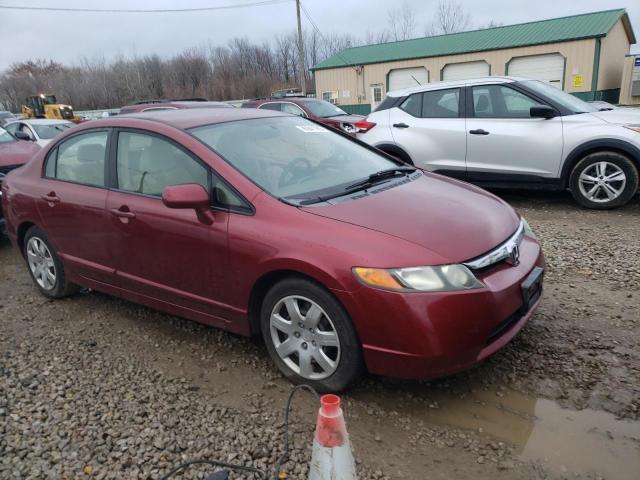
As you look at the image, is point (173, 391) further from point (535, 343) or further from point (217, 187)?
point (535, 343)

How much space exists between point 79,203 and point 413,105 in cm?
506

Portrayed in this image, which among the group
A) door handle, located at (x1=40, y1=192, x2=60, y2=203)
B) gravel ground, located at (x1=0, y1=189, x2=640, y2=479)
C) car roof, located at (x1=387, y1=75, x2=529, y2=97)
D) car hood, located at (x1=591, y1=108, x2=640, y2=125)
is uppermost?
car roof, located at (x1=387, y1=75, x2=529, y2=97)

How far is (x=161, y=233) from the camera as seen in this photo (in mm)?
3316

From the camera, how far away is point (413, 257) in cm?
255

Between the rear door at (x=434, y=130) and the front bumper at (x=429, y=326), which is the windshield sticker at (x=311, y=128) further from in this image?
the rear door at (x=434, y=130)

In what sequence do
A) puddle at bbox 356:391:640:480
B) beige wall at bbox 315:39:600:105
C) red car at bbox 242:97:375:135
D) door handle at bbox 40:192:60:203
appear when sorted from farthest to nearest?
beige wall at bbox 315:39:600:105 → red car at bbox 242:97:375:135 → door handle at bbox 40:192:60:203 → puddle at bbox 356:391:640:480

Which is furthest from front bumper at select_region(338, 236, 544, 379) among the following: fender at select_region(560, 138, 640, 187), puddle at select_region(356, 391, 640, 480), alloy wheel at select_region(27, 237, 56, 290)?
fender at select_region(560, 138, 640, 187)

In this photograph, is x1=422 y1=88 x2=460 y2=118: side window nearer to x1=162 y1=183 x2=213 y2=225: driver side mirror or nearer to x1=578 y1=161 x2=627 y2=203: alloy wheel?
x1=578 y1=161 x2=627 y2=203: alloy wheel

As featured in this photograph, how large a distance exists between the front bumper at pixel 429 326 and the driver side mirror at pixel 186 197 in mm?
1045

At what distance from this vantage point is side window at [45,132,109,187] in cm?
386

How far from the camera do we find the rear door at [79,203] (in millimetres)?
3781

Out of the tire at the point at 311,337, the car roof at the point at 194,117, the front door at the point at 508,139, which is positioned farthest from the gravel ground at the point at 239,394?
the front door at the point at 508,139

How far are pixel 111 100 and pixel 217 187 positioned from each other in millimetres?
62985

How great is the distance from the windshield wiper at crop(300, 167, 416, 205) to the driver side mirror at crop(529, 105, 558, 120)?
311 centimetres
